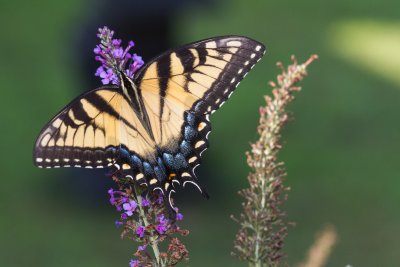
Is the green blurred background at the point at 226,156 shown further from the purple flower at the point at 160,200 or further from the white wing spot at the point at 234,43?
the purple flower at the point at 160,200

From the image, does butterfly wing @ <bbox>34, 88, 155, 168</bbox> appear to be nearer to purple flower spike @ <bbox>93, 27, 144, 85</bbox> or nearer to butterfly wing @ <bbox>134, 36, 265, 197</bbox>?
butterfly wing @ <bbox>134, 36, 265, 197</bbox>

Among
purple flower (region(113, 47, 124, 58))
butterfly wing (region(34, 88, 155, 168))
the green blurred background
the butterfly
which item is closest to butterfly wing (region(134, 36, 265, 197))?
the butterfly

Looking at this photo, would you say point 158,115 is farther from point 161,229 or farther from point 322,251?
point 322,251

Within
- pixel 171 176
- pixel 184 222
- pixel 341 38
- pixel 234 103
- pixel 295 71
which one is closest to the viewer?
pixel 295 71

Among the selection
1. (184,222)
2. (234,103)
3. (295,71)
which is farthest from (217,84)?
(234,103)

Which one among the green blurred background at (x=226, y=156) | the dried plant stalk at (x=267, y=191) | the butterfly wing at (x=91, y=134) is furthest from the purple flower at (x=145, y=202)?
the green blurred background at (x=226, y=156)

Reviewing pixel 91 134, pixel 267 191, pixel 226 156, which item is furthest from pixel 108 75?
pixel 226 156

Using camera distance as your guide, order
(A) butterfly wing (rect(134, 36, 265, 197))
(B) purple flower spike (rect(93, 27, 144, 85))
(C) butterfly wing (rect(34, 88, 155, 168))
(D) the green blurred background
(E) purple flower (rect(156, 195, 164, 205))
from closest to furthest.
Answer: (E) purple flower (rect(156, 195, 164, 205)) → (B) purple flower spike (rect(93, 27, 144, 85)) → (C) butterfly wing (rect(34, 88, 155, 168)) → (A) butterfly wing (rect(134, 36, 265, 197)) → (D) the green blurred background

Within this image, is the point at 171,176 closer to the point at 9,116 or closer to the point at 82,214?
the point at 82,214
